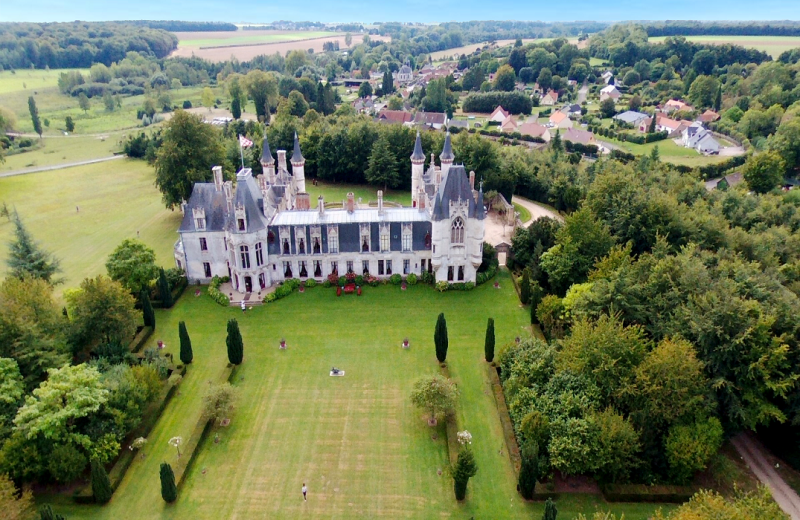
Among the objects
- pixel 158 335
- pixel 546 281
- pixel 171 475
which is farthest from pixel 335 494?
pixel 546 281

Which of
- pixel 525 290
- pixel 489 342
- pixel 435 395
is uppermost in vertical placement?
pixel 435 395

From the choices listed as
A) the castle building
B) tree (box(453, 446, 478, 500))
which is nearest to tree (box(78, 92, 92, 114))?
the castle building

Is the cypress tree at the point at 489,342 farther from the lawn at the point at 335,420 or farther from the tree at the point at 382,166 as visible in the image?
the tree at the point at 382,166

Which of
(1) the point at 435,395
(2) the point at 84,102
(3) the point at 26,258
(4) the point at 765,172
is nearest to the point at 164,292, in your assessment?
(3) the point at 26,258

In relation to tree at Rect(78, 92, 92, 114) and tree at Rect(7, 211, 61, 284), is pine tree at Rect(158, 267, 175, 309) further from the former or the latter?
tree at Rect(78, 92, 92, 114)

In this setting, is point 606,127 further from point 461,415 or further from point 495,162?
point 461,415

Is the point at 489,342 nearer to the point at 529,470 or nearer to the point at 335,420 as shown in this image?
the point at 529,470
